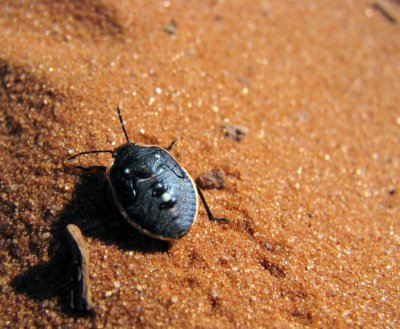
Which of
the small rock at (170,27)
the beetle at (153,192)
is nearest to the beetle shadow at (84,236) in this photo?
the beetle at (153,192)

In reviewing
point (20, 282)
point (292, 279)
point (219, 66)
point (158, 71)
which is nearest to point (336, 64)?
point (219, 66)

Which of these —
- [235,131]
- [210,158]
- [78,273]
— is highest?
[235,131]

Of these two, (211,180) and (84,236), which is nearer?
(84,236)

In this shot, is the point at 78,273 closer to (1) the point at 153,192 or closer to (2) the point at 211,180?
(1) the point at 153,192

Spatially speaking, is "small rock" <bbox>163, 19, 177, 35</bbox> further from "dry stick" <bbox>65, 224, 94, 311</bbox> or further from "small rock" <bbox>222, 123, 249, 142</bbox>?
"dry stick" <bbox>65, 224, 94, 311</bbox>

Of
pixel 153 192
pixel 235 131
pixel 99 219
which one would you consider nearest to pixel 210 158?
pixel 235 131

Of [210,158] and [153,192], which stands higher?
[153,192]

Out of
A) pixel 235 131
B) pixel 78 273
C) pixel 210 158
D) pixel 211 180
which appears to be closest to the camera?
pixel 78 273
